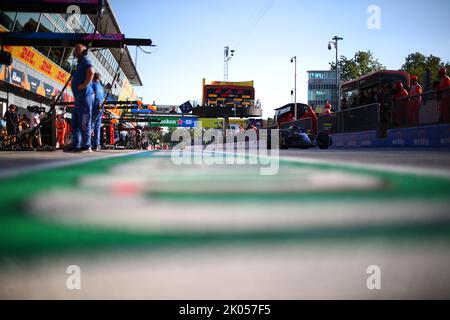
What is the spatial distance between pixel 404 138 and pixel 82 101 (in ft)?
32.4

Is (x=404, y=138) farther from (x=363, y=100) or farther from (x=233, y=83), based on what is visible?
(x=233, y=83)

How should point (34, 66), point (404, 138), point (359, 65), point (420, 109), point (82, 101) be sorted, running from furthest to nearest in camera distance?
1. point (359, 65)
2. point (34, 66)
3. point (404, 138)
4. point (420, 109)
5. point (82, 101)

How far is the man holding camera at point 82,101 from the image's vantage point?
5160 mm

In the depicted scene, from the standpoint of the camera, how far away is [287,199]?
3.61ft

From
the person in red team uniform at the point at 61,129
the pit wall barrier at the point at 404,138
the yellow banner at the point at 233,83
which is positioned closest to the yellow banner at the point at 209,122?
the yellow banner at the point at 233,83

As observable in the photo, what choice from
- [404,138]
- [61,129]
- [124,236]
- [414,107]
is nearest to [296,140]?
[404,138]

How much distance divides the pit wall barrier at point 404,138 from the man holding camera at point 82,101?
841cm

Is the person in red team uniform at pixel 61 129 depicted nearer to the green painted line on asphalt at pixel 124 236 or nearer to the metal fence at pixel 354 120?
the green painted line on asphalt at pixel 124 236

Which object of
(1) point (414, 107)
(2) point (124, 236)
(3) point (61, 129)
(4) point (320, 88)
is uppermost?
(4) point (320, 88)

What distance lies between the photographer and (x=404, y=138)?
11156mm

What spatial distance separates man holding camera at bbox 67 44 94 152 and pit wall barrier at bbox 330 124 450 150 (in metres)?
8.41

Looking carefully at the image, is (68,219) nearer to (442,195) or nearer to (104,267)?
(104,267)
